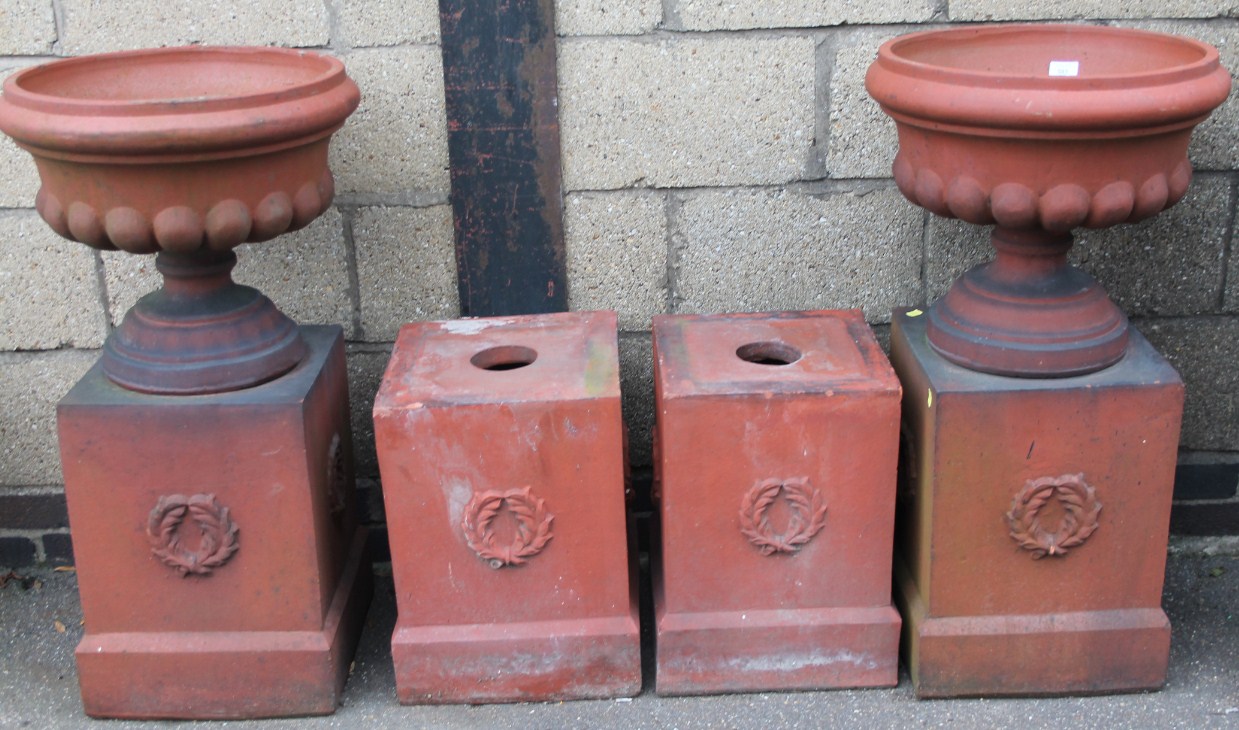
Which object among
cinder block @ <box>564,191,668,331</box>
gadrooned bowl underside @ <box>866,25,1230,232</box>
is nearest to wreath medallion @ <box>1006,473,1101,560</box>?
gadrooned bowl underside @ <box>866,25,1230,232</box>

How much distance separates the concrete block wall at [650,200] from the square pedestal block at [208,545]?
1.48ft

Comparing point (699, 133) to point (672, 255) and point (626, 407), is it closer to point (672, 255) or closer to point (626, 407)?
point (672, 255)

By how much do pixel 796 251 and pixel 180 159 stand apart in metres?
1.42

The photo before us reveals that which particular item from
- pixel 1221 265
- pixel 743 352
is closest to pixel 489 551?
pixel 743 352

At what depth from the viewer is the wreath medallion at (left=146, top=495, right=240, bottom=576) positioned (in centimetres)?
254

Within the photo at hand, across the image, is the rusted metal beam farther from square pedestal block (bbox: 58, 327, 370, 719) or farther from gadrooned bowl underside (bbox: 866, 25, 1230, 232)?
gadrooned bowl underside (bbox: 866, 25, 1230, 232)

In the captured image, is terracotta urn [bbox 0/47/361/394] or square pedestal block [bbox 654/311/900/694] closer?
terracotta urn [bbox 0/47/361/394]

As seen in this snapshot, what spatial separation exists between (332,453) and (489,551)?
16.5 inches

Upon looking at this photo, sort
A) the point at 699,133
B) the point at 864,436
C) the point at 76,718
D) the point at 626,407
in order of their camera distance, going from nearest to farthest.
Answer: the point at 864,436 → the point at 76,718 → the point at 699,133 → the point at 626,407

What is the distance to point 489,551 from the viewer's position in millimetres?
2580

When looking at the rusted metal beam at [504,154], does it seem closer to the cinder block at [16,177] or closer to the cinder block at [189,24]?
the cinder block at [189,24]

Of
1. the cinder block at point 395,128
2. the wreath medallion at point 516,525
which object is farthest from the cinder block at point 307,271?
the wreath medallion at point 516,525

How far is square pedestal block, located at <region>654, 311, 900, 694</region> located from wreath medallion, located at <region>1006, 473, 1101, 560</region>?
0.83 ft

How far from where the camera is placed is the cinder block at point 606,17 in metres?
2.85
